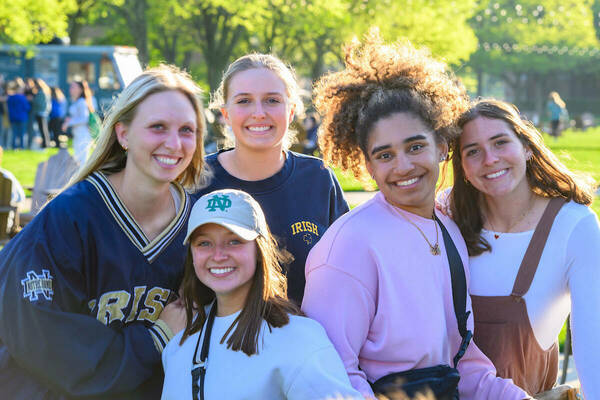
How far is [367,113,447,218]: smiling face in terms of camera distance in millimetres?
2840

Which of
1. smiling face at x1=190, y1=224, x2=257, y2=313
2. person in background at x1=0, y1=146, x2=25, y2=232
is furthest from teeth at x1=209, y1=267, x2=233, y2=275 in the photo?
person in background at x1=0, y1=146, x2=25, y2=232

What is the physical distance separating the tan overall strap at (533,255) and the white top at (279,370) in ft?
3.11

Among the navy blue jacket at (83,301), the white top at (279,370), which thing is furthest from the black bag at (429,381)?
the navy blue jacket at (83,301)

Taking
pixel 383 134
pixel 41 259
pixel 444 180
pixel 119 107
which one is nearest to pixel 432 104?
pixel 383 134

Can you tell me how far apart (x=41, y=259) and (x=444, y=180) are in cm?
182

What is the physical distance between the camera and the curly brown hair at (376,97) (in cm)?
291

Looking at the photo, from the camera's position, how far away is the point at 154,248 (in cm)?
307

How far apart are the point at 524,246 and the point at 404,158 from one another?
738mm

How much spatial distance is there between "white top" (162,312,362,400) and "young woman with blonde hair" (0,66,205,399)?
343mm

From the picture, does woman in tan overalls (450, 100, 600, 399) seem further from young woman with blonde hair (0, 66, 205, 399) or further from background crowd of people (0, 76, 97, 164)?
background crowd of people (0, 76, 97, 164)

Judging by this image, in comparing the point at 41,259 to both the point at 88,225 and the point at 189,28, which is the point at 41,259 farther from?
the point at 189,28

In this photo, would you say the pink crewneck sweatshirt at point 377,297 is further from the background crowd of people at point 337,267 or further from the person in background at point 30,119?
the person in background at point 30,119

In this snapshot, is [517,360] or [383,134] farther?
[517,360]

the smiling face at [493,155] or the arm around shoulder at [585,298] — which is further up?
the smiling face at [493,155]
